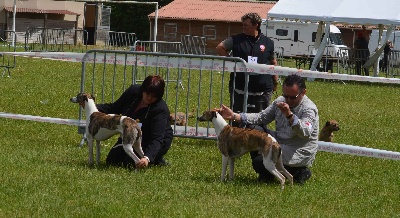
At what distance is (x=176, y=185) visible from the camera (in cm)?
907

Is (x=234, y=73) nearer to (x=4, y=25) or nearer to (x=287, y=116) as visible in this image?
(x=287, y=116)

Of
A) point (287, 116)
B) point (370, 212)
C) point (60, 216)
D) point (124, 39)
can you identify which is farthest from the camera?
point (124, 39)

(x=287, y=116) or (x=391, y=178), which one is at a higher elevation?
(x=287, y=116)

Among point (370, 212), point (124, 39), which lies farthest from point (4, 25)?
point (370, 212)

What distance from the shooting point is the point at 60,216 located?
7426mm

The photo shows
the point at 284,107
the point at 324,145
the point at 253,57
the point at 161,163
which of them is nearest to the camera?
the point at 284,107

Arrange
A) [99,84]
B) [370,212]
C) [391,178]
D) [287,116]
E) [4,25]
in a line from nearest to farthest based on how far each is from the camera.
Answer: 1. [370,212]
2. [287,116]
3. [391,178]
4. [99,84]
5. [4,25]

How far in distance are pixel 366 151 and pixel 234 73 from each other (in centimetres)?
209

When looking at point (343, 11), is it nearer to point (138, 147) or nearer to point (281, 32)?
point (138, 147)

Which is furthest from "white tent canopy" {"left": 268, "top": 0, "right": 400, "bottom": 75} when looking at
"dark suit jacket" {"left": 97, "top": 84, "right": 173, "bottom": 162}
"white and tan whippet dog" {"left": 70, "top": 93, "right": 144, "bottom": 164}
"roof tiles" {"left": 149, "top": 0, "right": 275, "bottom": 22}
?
"roof tiles" {"left": 149, "top": 0, "right": 275, "bottom": 22}

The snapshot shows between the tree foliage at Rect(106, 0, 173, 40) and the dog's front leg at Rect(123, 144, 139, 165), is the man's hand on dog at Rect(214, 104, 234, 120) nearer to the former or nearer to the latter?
the dog's front leg at Rect(123, 144, 139, 165)

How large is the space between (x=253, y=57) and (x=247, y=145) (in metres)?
2.96

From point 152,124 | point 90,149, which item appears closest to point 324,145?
point 152,124

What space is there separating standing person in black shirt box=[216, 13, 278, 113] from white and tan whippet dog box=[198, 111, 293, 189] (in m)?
2.68
